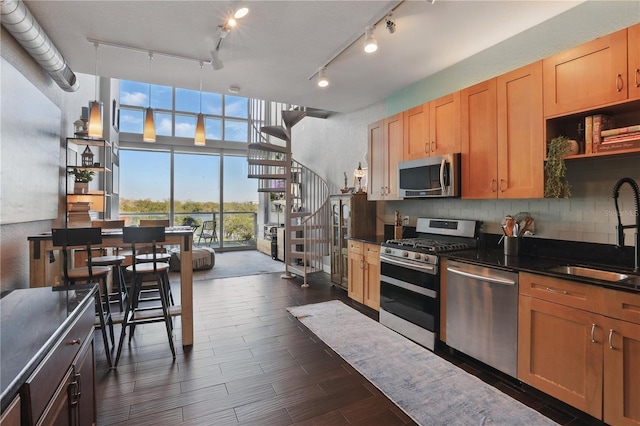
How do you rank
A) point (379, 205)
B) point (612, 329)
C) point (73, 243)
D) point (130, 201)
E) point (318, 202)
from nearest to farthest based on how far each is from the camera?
point (612, 329)
point (73, 243)
point (379, 205)
point (318, 202)
point (130, 201)

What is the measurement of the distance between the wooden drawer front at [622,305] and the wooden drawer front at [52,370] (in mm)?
2587

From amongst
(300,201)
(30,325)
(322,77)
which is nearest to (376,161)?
(322,77)

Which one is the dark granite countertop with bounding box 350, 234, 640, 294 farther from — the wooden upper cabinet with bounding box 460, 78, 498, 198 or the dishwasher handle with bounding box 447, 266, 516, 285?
the wooden upper cabinet with bounding box 460, 78, 498, 198

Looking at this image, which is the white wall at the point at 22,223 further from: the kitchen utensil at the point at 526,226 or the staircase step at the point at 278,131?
the kitchen utensil at the point at 526,226

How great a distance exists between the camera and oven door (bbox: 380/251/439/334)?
2898 mm

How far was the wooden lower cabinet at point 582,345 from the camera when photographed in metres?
1.71

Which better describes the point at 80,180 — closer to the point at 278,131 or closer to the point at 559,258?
the point at 278,131

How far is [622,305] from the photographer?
173cm

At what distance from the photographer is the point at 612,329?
5.79 ft

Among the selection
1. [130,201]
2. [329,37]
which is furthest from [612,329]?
[130,201]

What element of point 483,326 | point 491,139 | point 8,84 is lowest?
point 483,326

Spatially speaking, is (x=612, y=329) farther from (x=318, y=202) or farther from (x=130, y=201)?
(x=130, y=201)

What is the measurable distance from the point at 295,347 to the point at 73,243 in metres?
2.08

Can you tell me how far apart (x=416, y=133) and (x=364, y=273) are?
6.01 ft
